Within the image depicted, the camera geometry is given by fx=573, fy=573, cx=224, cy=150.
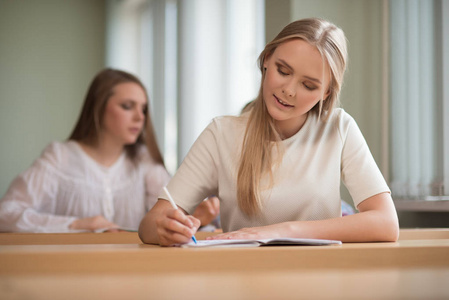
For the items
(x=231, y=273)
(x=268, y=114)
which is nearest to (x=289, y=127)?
(x=268, y=114)

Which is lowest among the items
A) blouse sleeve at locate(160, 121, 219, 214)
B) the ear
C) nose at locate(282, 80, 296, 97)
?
blouse sleeve at locate(160, 121, 219, 214)

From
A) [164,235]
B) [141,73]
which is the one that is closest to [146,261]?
[164,235]

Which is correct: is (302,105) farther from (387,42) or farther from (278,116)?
(387,42)

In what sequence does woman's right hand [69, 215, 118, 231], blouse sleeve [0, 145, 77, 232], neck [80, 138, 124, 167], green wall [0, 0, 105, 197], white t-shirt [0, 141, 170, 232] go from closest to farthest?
woman's right hand [69, 215, 118, 231]
blouse sleeve [0, 145, 77, 232]
white t-shirt [0, 141, 170, 232]
neck [80, 138, 124, 167]
green wall [0, 0, 105, 197]

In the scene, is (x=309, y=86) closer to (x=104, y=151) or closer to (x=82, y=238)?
(x=82, y=238)

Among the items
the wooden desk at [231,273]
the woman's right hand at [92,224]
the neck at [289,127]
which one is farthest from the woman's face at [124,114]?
the wooden desk at [231,273]

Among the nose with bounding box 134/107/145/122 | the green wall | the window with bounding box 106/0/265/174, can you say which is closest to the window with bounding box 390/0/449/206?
the window with bounding box 106/0/265/174

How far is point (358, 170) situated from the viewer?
4.78 feet

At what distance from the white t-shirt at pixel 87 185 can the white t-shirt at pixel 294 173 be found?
1.36 m

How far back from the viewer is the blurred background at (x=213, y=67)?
2.68 metres

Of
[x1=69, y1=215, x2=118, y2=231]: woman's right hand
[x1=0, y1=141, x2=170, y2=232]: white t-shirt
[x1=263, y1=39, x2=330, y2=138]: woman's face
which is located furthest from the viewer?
[x1=0, y1=141, x2=170, y2=232]: white t-shirt

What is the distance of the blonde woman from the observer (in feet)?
4.58

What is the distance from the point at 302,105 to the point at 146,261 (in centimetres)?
73

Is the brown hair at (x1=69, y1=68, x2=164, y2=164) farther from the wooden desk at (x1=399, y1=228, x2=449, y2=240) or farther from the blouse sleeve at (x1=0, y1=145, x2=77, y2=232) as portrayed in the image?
the wooden desk at (x1=399, y1=228, x2=449, y2=240)
